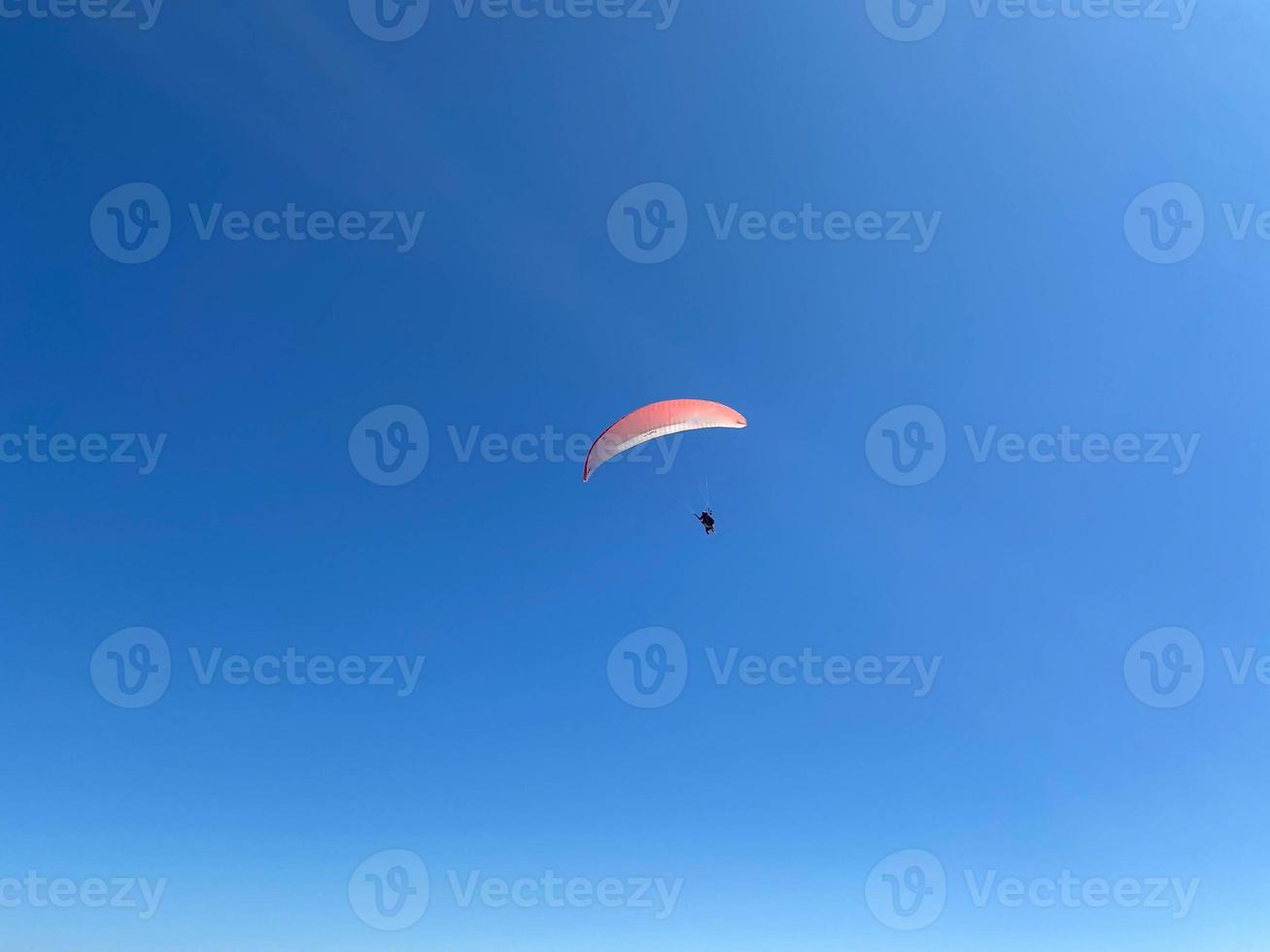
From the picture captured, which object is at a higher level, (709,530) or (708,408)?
(708,408)

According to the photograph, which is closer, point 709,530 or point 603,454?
point 603,454

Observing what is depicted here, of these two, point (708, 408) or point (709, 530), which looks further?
point (709, 530)

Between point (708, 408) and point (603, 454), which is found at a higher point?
point (708, 408)
